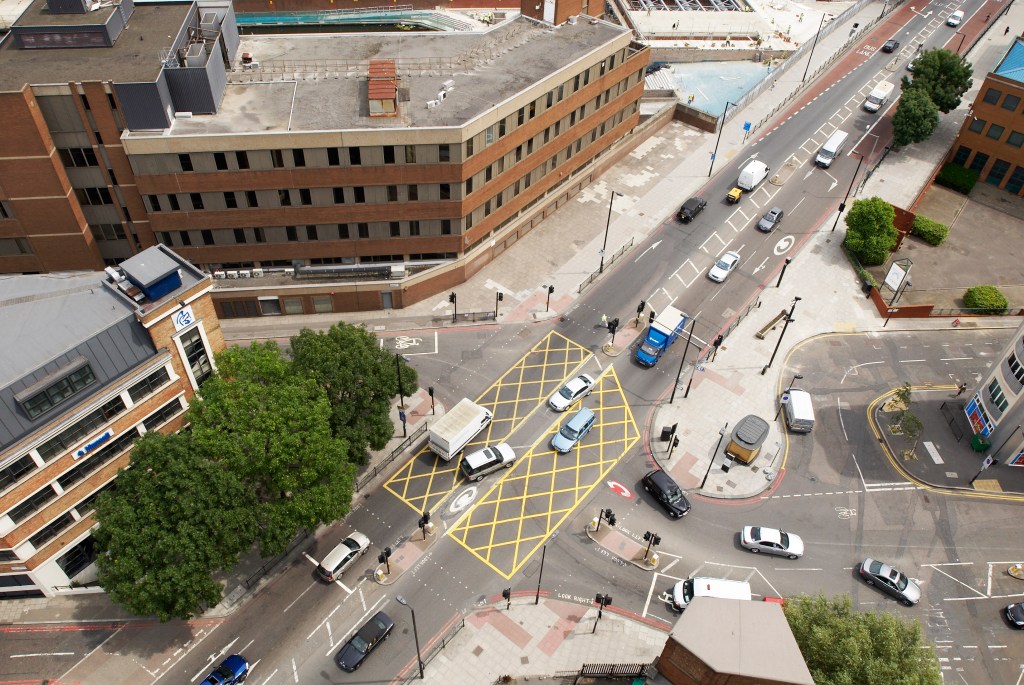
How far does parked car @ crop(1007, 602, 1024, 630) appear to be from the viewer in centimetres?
5031

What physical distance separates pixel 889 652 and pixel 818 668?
3954mm

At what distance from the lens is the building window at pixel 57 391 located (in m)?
41.8

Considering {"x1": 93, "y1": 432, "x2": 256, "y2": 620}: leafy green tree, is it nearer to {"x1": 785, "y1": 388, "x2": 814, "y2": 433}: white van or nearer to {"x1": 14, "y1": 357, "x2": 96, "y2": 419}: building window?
{"x1": 14, "y1": 357, "x2": 96, "y2": 419}: building window

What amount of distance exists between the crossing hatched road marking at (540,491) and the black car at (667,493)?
12.9 feet

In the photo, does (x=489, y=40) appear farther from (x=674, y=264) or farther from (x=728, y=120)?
(x=728, y=120)

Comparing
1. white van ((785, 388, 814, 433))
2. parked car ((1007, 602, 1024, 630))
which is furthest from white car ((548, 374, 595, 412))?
parked car ((1007, 602, 1024, 630))

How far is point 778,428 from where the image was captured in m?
62.9

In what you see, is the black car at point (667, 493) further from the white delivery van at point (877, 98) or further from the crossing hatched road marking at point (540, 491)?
the white delivery van at point (877, 98)

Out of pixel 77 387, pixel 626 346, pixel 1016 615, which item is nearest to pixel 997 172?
→ pixel 626 346

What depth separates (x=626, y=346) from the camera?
69312 millimetres

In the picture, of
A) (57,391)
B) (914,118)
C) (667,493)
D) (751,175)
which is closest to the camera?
(57,391)

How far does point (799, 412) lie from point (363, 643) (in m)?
39.7

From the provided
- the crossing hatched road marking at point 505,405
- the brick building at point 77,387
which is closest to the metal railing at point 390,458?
the crossing hatched road marking at point 505,405

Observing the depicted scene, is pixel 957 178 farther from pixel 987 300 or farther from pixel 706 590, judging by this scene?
pixel 706 590
